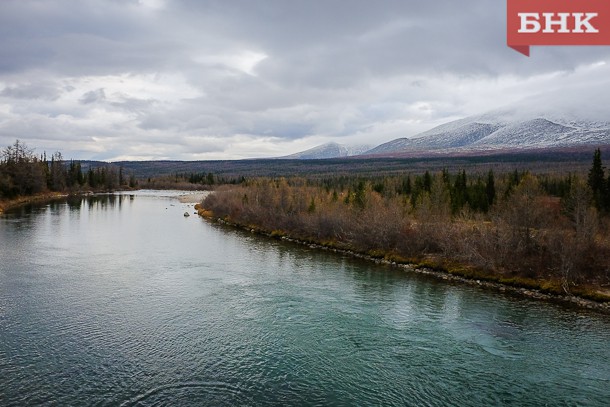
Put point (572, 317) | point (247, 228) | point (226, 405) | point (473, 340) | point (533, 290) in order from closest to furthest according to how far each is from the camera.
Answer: point (226, 405), point (473, 340), point (572, 317), point (533, 290), point (247, 228)

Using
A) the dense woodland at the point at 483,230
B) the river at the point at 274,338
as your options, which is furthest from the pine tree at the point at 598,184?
the river at the point at 274,338

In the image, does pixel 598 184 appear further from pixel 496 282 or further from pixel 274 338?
pixel 274 338

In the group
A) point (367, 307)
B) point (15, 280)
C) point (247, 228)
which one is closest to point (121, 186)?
point (247, 228)

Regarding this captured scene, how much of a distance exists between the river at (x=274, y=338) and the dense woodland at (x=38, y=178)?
65018 mm

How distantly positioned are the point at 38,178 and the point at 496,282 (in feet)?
355

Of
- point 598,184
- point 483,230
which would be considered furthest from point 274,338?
point 598,184

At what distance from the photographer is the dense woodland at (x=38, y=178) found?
97562 mm

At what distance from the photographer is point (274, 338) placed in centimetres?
2458

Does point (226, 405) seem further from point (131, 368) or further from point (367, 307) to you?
point (367, 307)

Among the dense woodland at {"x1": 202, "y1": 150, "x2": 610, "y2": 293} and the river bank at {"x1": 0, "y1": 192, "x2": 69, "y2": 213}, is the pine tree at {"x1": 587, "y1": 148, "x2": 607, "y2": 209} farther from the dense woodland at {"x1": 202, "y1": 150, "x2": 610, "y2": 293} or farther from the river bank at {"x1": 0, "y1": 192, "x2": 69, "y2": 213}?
the river bank at {"x1": 0, "y1": 192, "x2": 69, "y2": 213}

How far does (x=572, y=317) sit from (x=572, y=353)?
25.1 feet

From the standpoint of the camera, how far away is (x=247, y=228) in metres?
72.8

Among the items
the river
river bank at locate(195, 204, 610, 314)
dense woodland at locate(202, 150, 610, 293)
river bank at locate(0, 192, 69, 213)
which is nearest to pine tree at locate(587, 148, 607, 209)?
dense woodland at locate(202, 150, 610, 293)

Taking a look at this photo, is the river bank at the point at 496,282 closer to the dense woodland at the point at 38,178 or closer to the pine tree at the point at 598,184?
the pine tree at the point at 598,184
